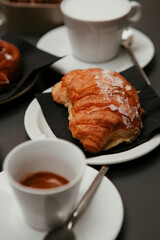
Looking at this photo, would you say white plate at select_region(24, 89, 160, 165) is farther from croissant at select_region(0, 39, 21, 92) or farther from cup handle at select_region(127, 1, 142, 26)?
cup handle at select_region(127, 1, 142, 26)

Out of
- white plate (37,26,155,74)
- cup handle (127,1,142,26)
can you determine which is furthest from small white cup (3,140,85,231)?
cup handle (127,1,142,26)

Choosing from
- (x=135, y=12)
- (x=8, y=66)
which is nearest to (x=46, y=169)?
(x=8, y=66)

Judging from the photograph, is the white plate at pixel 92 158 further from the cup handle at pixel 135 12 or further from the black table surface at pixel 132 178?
the cup handle at pixel 135 12

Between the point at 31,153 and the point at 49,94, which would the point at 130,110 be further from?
the point at 31,153

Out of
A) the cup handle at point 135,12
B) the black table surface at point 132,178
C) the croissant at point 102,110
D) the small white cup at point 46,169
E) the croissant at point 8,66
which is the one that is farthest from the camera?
the cup handle at point 135,12

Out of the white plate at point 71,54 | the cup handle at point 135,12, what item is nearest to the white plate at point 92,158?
the white plate at point 71,54

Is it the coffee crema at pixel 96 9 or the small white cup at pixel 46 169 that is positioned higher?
the small white cup at pixel 46 169

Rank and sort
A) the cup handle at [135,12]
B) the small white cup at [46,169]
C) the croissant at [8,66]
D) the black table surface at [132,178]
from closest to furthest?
1. the small white cup at [46,169]
2. the black table surface at [132,178]
3. the croissant at [8,66]
4. the cup handle at [135,12]

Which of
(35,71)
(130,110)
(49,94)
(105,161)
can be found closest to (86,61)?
(35,71)
